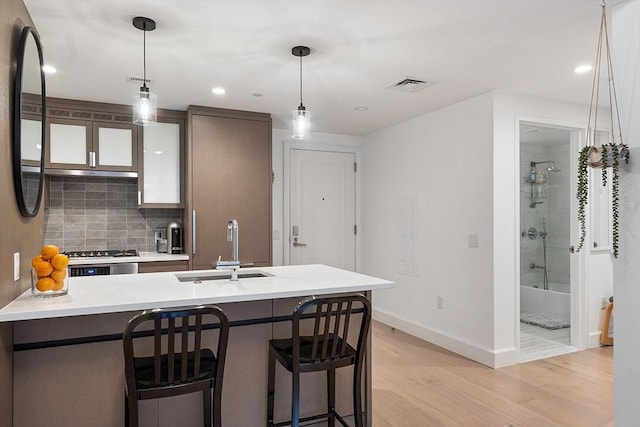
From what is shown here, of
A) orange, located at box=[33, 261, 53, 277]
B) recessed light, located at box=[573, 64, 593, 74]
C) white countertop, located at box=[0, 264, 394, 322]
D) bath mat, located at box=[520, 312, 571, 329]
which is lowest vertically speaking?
bath mat, located at box=[520, 312, 571, 329]

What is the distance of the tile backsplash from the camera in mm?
4141

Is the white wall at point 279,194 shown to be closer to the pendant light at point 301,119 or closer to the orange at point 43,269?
the pendant light at point 301,119

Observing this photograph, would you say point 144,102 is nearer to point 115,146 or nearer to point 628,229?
point 115,146

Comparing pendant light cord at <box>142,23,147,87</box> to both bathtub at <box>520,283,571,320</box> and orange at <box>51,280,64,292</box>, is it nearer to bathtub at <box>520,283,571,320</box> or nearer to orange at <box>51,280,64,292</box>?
orange at <box>51,280,64,292</box>

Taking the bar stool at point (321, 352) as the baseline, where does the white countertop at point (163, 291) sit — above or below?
above

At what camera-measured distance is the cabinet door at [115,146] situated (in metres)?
3.98

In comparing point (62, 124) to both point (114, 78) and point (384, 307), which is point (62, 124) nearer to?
point (114, 78)

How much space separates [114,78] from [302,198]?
267 cm

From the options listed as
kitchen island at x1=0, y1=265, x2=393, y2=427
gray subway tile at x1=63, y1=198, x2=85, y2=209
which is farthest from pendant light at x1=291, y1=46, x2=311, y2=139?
gray subway tile at x1=63, y1=198, x2=85, y2=209

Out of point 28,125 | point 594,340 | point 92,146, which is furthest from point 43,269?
point 594,340

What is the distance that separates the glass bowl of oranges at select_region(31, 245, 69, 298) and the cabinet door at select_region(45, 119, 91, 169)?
235 centimetres

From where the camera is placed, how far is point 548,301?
5395 mm

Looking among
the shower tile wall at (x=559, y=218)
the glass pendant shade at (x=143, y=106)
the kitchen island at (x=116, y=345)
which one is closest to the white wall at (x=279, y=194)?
the kitchen island at (x=116, y=345)

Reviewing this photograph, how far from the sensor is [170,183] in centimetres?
424
